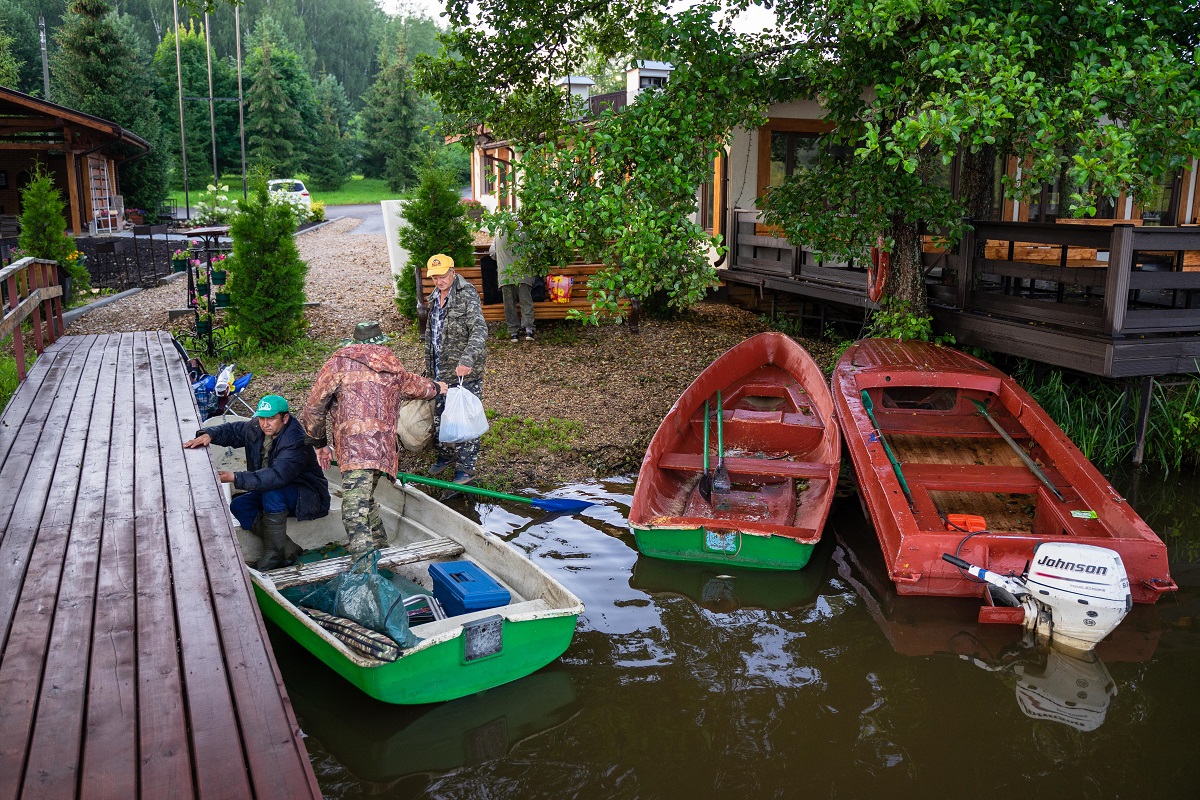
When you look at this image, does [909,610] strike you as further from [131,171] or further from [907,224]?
[131,171]

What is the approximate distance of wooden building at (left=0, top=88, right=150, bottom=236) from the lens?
69.9ft

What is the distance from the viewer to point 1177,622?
19.0ft

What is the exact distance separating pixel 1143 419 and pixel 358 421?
6.92m

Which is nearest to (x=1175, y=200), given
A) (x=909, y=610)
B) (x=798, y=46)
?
(x=798, y=46)

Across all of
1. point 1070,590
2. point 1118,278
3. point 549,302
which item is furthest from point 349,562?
point 549,302

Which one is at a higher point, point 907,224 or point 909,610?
point 907,224

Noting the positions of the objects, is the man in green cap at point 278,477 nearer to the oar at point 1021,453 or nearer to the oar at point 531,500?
the oar at point 531,500

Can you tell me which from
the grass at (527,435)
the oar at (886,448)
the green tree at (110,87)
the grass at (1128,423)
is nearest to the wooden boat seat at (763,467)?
the oar at (886,448)

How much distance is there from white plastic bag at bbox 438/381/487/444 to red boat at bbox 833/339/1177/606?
2941mm

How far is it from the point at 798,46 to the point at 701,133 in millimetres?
1710

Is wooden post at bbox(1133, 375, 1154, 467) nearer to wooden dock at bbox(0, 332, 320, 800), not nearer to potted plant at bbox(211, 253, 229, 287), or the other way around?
wooden dock at bbox(0, 332, 320, 800)

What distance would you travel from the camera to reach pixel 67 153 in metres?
23.2

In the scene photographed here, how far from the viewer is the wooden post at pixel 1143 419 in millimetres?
8131

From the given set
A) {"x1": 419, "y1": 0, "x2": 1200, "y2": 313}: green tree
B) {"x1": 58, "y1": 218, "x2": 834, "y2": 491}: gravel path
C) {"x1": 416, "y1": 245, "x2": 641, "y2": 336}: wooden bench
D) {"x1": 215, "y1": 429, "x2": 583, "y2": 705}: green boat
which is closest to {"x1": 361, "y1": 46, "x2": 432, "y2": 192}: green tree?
{"x1": 58, "y1": 218, "x2": 834, "y2": 491}: gravel path
